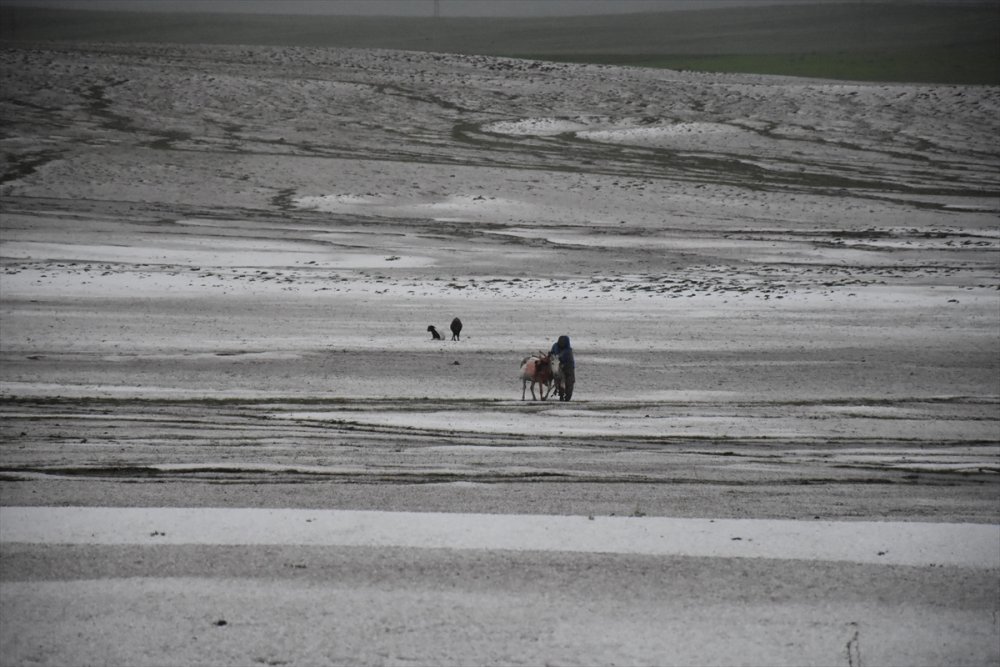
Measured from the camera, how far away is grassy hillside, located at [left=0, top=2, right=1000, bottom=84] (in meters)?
82.9

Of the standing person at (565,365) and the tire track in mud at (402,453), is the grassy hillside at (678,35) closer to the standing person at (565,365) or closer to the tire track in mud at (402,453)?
the standing person at (565,365)

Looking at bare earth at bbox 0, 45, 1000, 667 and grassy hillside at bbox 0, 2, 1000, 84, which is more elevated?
grassy hillside at bbox 0, 2, 1000, 84

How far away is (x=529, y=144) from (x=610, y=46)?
185 feet

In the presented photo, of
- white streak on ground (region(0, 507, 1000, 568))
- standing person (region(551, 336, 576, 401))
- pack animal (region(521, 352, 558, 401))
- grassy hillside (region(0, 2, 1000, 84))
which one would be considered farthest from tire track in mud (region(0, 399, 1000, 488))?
grassy hillside (region(0, 2, 1000, 84))

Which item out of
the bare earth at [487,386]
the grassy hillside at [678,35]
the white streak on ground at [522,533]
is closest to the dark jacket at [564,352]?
the bare earth at [487,386]

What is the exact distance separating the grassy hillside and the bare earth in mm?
35144

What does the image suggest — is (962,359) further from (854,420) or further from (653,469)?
(653,469)

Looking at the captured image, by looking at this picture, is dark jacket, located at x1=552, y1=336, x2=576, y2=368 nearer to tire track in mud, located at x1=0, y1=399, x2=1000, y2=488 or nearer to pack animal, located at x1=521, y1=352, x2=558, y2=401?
pack animal, located at x1=521, y1=352, x2=558, y2=401

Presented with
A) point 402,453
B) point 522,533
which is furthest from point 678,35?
point 522,533

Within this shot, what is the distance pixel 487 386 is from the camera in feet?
52.3

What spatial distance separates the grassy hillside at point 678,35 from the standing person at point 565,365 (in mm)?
66897

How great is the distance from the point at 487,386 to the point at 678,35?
10407 cm

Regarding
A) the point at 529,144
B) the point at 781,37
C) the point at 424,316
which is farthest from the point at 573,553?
the point at 781,37

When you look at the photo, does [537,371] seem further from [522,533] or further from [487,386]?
[522,533]
